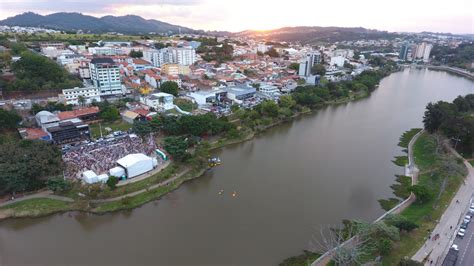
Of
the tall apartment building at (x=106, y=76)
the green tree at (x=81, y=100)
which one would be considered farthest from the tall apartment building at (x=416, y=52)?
the green tree at (x=81, y=100)

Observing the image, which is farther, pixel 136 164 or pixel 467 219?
pixel 136 164

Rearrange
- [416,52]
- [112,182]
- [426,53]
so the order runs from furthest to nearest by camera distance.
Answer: [416,52]
[426,53]
[112,182]

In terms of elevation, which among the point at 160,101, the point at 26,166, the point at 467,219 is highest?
the point at 160,101

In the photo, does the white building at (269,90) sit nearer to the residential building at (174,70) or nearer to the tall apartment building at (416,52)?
the residential building at (174,70)

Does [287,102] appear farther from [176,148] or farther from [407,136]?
[176,148]

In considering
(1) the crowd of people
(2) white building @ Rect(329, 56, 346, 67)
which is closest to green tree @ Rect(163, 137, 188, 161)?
(1) the crowd of people

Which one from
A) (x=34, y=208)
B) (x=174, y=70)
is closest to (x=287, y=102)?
(x=174, y=70)

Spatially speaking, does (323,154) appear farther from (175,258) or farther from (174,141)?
(175,258)
